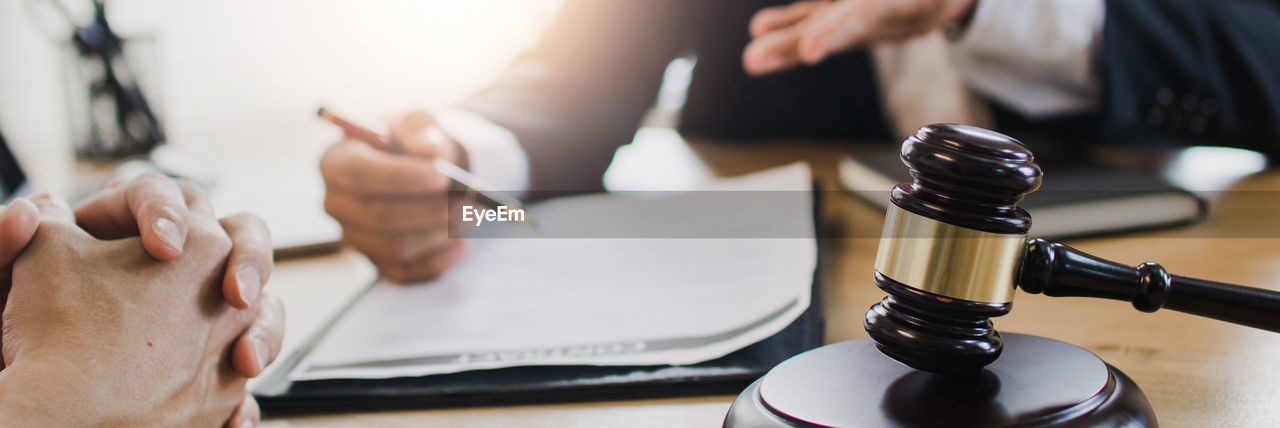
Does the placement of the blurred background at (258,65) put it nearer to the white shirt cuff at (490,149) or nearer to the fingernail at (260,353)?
the white shirt cuff at (490,149)

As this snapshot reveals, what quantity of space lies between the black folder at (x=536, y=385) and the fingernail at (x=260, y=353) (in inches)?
1.0

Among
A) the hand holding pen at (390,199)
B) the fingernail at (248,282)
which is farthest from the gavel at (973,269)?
the hand holding pen at (390,199)

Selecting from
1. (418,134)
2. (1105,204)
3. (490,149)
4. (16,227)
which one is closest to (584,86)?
(490,149)

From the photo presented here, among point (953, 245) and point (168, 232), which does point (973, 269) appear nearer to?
point (953, 245)

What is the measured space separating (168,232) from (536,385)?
16cm

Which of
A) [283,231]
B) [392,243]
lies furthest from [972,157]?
[283,231]

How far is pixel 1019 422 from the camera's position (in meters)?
0.25

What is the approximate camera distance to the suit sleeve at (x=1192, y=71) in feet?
2.43

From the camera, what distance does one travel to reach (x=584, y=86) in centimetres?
98

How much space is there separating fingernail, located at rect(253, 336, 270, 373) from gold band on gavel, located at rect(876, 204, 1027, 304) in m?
0.26

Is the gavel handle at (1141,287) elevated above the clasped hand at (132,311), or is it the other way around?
the gavel handle at (1141,287)

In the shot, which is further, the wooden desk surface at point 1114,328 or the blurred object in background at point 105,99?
the blurred object in background at point 105,99

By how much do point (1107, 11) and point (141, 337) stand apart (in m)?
0.80

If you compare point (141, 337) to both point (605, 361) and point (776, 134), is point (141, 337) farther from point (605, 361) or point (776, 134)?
point (776, 134)
